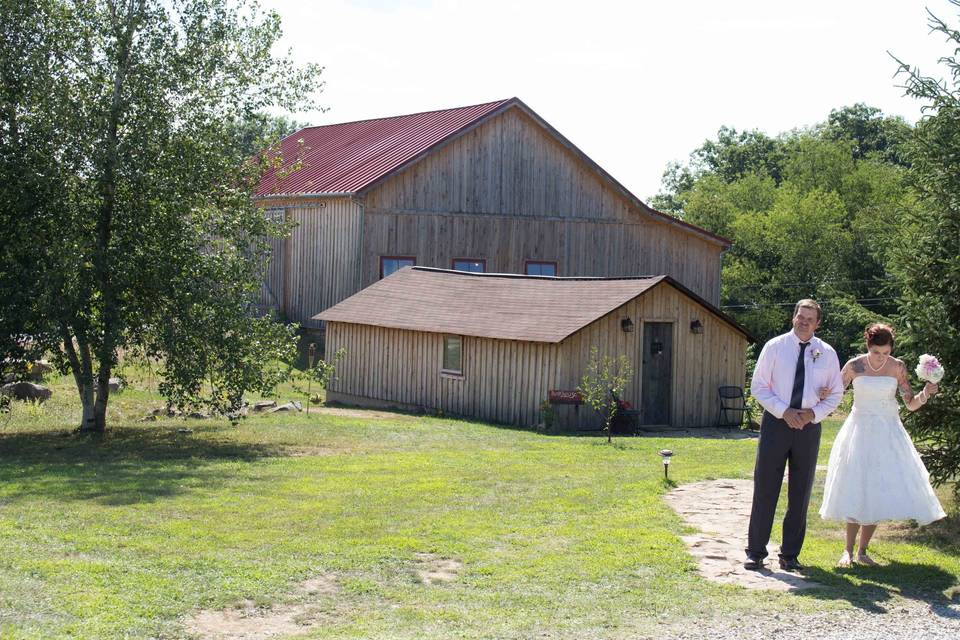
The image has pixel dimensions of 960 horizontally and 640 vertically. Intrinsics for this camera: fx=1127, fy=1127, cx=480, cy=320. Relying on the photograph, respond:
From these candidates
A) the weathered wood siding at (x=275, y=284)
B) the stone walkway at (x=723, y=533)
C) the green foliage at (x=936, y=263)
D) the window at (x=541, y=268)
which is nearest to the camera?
the stone walkway at (x=723, y=533)

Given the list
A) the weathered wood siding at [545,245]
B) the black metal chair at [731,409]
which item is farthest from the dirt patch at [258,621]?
the weathered wood siding at [545,245]

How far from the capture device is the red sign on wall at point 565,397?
2117cm

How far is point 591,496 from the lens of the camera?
1215 centimetres

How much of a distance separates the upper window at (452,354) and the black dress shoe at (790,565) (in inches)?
589

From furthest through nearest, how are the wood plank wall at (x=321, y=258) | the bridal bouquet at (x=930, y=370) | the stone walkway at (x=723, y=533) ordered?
the wood plank wall at (x=321, y=258)
the bridal bouquet at (x=930, y=370)
the stone walkway at (x=723, y=533)

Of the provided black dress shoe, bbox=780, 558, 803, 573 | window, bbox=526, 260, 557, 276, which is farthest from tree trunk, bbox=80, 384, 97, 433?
window, bbox=526, 260, 557, 276

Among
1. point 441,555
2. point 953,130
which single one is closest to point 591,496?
point 441,555

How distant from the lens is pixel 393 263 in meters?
31.8

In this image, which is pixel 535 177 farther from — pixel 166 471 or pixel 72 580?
pixel 72 580

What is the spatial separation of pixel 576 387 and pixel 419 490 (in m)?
9.80

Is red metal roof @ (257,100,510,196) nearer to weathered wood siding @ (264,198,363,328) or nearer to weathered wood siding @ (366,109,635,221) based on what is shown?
weathered wood siding @ (366,109,635,221)

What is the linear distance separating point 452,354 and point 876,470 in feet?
50.3

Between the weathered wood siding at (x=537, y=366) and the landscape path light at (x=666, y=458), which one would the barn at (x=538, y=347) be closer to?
the weathered wood siding at (x=537, y=366)

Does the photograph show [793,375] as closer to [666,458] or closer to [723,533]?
[723,533]
